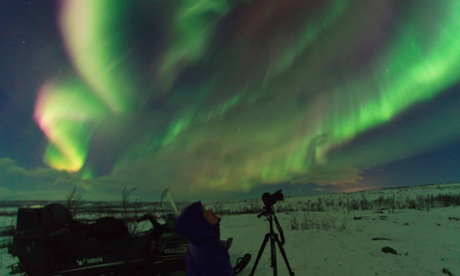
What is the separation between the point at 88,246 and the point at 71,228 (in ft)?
1.29

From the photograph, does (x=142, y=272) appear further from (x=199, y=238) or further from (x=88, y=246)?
(x=199, y=238)

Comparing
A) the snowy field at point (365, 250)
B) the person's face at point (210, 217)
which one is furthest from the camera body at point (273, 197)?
the person's face at point (210, 217)

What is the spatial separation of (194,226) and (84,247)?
2.24 m

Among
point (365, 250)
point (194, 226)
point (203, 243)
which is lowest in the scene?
point (365, 250)

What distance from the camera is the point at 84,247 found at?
4.97 metres

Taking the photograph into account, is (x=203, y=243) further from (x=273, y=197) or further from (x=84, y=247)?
(x=273, y=197)

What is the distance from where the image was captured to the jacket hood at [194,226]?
3803 millimetres

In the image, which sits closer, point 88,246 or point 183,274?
point 88,246

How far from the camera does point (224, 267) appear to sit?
3.78 metres

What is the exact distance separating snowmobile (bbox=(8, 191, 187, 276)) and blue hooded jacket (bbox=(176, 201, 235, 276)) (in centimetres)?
164

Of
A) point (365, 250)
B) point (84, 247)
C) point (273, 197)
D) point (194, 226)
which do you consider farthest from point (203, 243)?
point (365, 250)

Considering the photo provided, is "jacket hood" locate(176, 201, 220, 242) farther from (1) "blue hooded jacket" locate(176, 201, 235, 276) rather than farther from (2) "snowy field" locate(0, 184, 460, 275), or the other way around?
(2) "snowy field" locate(0, 184, 460, 275)

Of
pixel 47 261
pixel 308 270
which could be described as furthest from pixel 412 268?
pixel 47 261

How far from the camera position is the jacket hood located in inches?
150
